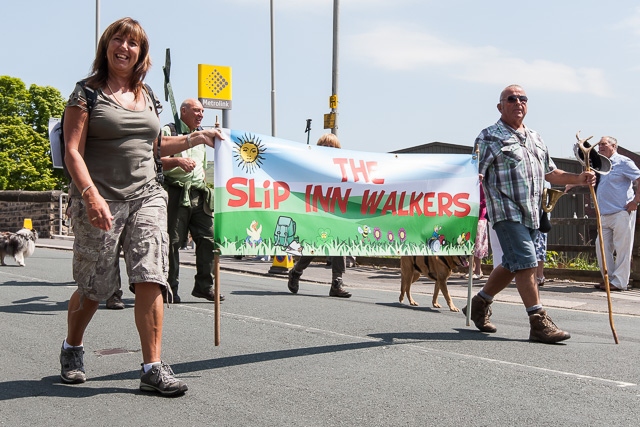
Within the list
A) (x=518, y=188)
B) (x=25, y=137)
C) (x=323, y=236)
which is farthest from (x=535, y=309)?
(x=25, y=137)

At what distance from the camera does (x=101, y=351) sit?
20.7 ft

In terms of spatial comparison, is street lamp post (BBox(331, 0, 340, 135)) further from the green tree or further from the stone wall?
the green tree

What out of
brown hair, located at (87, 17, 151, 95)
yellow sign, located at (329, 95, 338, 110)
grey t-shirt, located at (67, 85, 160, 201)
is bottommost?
grey t-shirt, located at (67, 85, 160, 201)

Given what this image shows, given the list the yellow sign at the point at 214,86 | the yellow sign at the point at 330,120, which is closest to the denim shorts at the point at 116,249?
the yellow sign at the point at 214,86

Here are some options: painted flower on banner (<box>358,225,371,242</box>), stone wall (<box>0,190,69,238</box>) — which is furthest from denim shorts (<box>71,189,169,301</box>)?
stone wall (<box>0,190,69,238</box>)

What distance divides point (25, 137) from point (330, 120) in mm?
50055

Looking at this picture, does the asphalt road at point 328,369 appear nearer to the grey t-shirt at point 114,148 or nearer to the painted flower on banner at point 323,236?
the painted flower on banner at point 323,236

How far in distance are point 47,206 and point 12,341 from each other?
85.2 feet

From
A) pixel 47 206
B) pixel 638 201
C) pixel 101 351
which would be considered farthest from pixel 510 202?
pixel 47 206

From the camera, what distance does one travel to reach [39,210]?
105ft

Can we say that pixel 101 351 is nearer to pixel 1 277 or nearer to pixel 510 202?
pixel 510 202

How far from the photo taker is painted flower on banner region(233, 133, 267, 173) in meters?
6.04

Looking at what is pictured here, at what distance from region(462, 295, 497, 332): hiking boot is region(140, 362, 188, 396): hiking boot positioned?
337 cm

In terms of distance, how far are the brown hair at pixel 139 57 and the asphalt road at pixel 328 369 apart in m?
1.81
